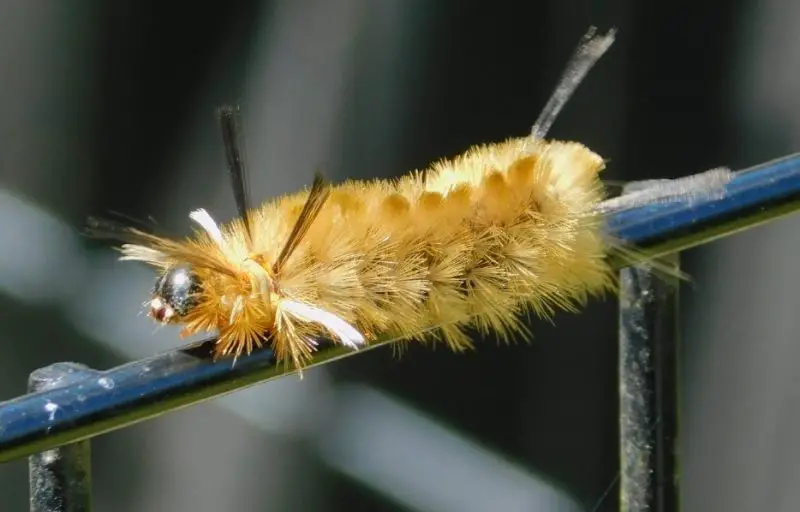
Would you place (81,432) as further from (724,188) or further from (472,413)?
(472,413)

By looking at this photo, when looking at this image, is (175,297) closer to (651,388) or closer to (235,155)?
(235,155)

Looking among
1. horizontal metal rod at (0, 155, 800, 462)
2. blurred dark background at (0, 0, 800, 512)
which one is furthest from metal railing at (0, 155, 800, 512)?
blurred dark background at (0, 0, 800, 512)

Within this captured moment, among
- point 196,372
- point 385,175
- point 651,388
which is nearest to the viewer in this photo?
point 196,372

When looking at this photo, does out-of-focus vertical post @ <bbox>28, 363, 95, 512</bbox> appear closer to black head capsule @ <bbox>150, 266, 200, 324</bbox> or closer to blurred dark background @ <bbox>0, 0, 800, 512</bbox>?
black head capsule @ <bbox>150, 266, 200, 324</bbox>

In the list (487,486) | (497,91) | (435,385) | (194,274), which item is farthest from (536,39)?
(194,274)

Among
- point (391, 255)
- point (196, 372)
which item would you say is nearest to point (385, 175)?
point (391, 255)

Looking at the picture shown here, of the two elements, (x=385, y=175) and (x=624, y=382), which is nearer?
(x=624, y=382)

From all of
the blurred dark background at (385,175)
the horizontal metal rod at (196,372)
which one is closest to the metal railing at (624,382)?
the horizontal metal rod at (196,372)
